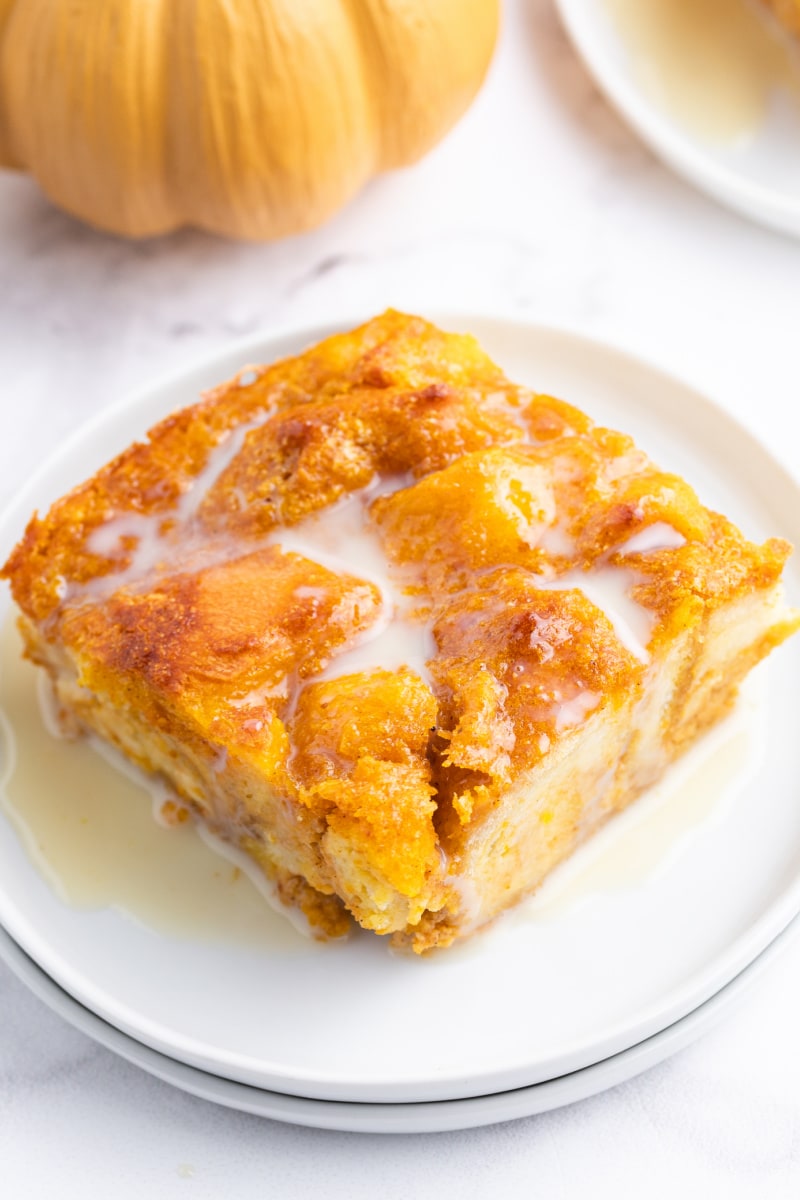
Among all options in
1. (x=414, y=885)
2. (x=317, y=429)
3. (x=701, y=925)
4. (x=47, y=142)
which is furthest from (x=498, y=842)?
(x=47, y=142)

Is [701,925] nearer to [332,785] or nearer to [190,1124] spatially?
[332,785]

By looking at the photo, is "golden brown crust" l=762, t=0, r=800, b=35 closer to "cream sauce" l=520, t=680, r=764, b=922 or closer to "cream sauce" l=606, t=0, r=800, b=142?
"cream sauce" l=606, t=0, r=800, b=142

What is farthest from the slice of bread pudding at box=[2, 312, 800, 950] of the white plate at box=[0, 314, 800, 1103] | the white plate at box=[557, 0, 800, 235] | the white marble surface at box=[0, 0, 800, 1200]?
the white plate at box=[557, 0, 800, 235]

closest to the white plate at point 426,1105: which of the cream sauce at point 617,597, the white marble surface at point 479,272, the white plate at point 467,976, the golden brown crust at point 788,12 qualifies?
the white plate at point 467,976

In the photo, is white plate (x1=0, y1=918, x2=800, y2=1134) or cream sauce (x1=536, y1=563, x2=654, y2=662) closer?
white plate (x1=0, y1=918, x2=800, y2=1134)

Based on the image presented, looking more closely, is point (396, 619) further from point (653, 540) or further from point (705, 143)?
point (705, 143)

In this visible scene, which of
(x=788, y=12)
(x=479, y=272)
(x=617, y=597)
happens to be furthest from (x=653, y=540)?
(x=788, y=12)

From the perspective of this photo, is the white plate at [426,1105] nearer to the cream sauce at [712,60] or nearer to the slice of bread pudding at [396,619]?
the slice of bread pudding at [396,619]
